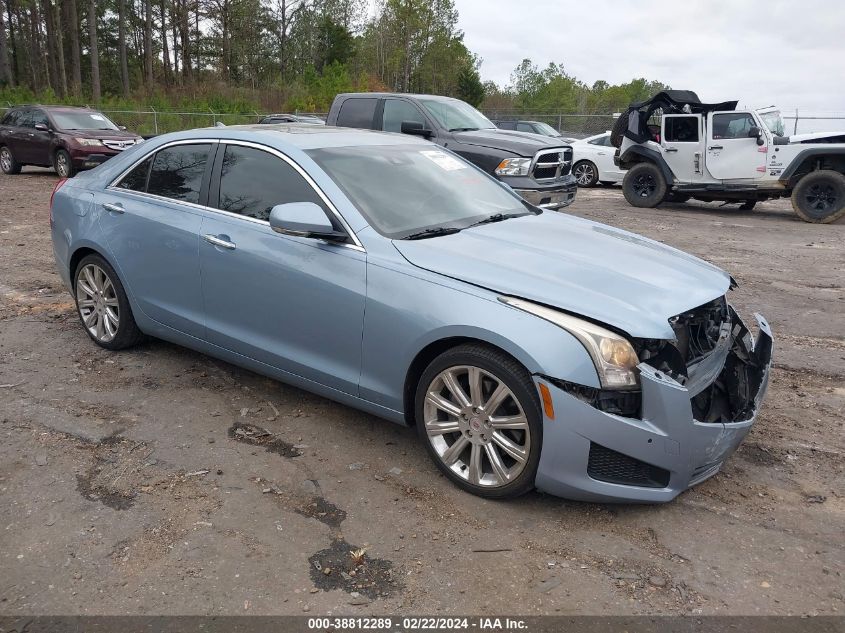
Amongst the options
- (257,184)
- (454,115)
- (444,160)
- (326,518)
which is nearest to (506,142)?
(454,115)

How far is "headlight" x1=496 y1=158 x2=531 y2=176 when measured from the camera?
10.2 meters

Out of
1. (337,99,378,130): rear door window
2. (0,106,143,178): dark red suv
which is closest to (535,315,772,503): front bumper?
(337,99,378,130): rear door window

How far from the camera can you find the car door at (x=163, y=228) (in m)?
4.49

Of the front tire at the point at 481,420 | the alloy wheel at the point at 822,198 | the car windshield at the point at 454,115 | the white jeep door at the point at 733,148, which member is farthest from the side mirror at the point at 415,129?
the front tire at the point at 481,420

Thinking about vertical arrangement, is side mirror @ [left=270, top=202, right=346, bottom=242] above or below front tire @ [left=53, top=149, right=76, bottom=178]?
above

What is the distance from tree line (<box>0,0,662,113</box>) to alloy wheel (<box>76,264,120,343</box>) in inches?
1256

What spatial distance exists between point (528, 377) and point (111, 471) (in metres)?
2.14

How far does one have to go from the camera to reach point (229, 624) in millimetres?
2588

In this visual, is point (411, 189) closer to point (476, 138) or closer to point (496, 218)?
point (496, 218)

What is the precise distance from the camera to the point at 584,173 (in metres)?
19.2

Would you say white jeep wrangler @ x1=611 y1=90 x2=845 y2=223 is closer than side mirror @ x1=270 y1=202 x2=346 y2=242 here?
No

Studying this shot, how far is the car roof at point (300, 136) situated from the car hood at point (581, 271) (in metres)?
1.03

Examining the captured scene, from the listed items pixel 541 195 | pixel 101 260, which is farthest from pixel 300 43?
pixel 101 260

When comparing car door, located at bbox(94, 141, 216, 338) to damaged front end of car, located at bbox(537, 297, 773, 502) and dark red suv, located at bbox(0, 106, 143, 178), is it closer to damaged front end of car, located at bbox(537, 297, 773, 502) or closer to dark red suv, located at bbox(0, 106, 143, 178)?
damaged front end of car, located at bbox(537, 297, 773, 502)
